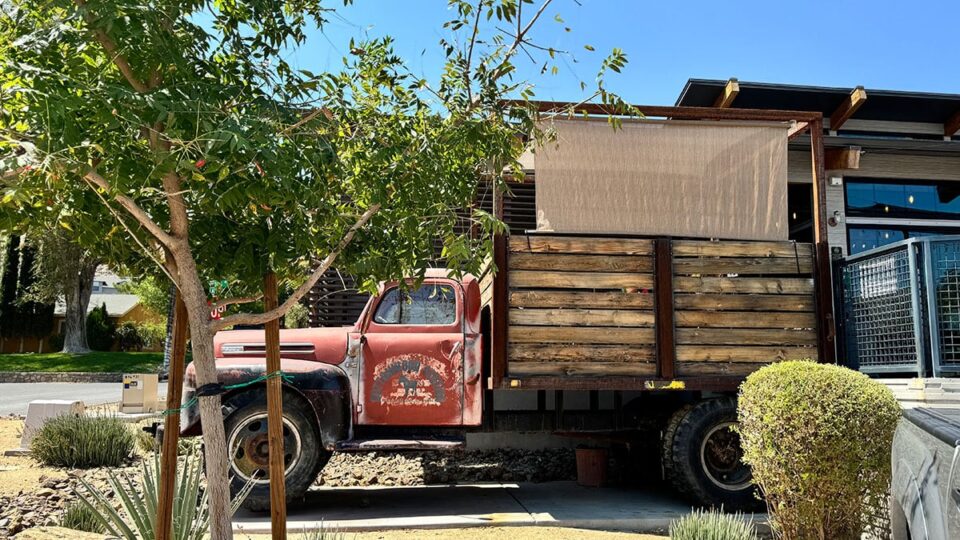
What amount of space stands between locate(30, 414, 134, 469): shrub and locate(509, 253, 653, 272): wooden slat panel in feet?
16.5

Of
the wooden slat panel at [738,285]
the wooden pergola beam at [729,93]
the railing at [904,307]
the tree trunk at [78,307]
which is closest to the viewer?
the railing at [904,307]

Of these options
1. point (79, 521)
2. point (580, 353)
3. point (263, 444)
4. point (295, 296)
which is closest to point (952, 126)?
point (580, 353)

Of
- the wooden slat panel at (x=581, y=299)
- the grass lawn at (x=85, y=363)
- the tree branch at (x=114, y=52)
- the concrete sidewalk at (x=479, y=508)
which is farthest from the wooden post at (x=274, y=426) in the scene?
the grass lawn at (x=85, y=363)

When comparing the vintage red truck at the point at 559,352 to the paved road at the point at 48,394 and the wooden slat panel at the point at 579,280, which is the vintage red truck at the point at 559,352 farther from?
the paved road at the point at 48,394

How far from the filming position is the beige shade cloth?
21.8 feet

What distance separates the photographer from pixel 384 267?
3.65 m

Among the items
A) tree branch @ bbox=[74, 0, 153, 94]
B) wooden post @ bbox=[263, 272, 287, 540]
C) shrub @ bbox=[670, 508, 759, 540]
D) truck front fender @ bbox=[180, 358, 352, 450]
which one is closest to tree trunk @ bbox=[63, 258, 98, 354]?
truck front fender @ bbox=[180, 358, 352, 450]

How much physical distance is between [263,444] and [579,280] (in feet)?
9.99

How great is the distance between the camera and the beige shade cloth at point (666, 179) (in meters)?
6.63

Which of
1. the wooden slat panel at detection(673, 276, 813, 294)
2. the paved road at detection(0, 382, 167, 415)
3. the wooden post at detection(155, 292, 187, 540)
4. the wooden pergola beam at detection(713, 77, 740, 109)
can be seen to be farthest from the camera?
the paved road at detection(0, 382, 167, 415)

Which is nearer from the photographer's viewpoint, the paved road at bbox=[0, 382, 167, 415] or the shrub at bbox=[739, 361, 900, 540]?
the shrub at bbox=[739, 361, 900, 540]

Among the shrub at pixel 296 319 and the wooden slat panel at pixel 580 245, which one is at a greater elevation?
the wooden slat panel at pixel 580 245

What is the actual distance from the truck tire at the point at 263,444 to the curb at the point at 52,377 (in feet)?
72.6

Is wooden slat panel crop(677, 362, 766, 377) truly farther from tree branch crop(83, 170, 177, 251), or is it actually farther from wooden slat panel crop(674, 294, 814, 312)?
tree branch crop(83, 170, 177, 251)
